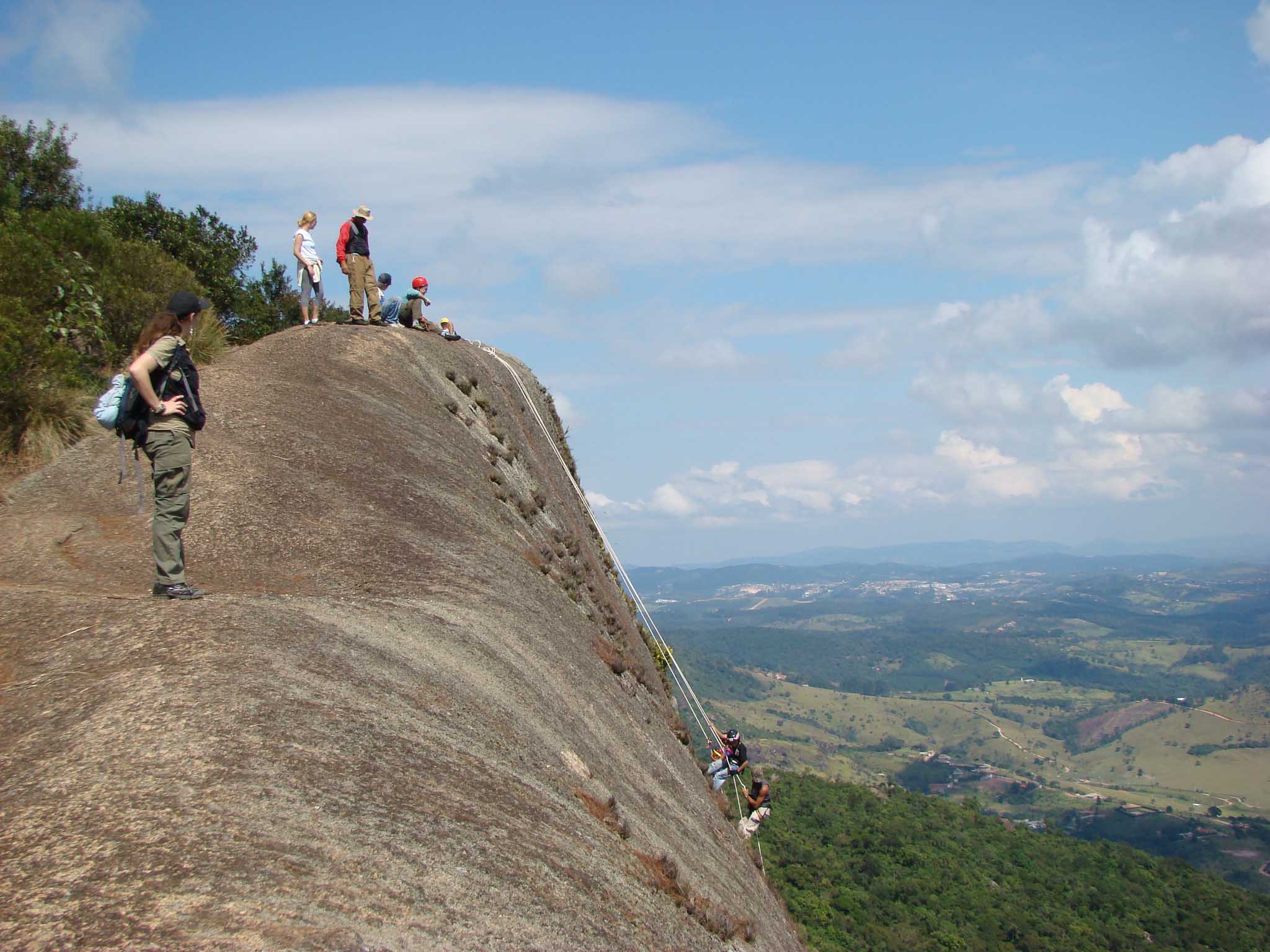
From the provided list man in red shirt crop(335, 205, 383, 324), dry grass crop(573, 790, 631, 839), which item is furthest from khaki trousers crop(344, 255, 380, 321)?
dry grass crop(573, 790, 631, 839)

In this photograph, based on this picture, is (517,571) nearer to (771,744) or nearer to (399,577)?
(399,577)

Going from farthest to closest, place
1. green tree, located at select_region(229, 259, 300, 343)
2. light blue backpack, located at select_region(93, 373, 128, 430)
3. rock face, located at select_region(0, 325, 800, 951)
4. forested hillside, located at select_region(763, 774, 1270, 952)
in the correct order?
forested hillside, located at select_region(763, 774, 1270, 952)
green tree, located at select_region(229, 259, 300, 343)
light blue backpack, located at select_region(93, 373, 128, 430)
rock face, located at select_region(0, 325, 800, 951)

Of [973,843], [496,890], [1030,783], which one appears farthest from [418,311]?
[1030,783]

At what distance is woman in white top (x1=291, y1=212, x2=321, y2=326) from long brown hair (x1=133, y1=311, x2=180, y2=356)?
1145cm

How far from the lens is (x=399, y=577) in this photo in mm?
11328

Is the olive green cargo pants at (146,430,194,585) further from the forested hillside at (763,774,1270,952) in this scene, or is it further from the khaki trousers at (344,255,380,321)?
the forested hillside at (763,774,1270,952)

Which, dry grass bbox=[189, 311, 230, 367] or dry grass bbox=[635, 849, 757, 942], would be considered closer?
dry grass bbox=[635, 849, 757, 942]

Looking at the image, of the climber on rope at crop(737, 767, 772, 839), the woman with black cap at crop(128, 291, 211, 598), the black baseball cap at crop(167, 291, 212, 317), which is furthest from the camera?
the climber on rope at crop(737, 767, 772, 839)

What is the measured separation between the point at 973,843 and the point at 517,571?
73838 millimetres

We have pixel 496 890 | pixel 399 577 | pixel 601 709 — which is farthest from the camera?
pixel 601 709

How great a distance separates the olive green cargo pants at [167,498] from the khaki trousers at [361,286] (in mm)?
13425

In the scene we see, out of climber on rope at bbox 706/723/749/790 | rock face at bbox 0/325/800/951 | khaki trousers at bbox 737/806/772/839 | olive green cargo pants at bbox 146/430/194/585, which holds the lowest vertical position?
khaki trousers at bbox 737/806/772/839

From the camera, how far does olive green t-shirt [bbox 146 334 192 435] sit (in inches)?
338

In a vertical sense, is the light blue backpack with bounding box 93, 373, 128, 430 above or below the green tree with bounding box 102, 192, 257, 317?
below
